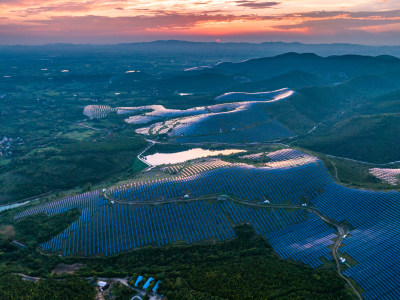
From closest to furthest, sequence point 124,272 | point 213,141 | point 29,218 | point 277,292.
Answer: point 277,292 → point 124,272 → point 29,218 → point 213,141

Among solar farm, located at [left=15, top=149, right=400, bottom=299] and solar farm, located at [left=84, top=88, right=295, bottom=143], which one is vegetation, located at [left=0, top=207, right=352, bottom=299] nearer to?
solar farm, located at [left=15, top=149, right=400, bottom=299]

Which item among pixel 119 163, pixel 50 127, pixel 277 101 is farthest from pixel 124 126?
pixel 277 101

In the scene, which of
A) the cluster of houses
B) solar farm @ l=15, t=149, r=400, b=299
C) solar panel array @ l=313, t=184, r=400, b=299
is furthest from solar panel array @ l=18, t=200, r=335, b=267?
the cluster of houses

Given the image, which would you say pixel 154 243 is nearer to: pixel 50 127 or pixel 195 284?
pixel 195 284

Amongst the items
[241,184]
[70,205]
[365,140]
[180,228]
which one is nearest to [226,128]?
[365,140]

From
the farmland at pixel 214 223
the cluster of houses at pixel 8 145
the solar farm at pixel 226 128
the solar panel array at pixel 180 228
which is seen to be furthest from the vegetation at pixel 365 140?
the cluster of houses at pixel 8 145

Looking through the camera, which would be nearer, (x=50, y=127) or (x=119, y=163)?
(x=119, y=163)
